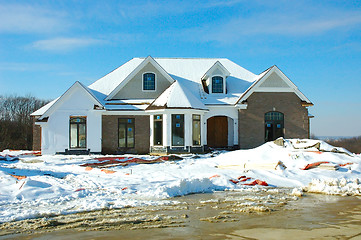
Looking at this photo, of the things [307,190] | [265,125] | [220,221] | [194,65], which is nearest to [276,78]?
[265,125]

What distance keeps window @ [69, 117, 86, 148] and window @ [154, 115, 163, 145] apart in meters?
4.53

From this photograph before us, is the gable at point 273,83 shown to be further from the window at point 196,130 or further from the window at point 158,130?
the window at point 158,130

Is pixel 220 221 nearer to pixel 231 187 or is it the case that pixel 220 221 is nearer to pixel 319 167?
pixel 231 187

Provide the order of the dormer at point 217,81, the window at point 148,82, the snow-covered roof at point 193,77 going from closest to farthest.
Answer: the window at point 148,82
the snow-covered roof at point 193,77
the dormer at point 217,81

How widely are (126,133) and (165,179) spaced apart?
11.7 metres

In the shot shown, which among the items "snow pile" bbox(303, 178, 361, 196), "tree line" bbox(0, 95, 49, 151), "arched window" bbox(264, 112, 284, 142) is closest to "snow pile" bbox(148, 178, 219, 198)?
"snow pile" bbox(303, 178, 361, 196)

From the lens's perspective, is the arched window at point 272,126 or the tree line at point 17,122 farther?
the tree line at point 17,122

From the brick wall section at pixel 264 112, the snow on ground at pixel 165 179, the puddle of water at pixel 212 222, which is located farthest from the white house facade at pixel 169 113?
the puddle of water at pixel 212 222

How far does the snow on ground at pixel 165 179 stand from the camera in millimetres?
9734

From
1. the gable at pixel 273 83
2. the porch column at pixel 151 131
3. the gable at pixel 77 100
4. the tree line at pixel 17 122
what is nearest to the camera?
the gable at pixel 77 100

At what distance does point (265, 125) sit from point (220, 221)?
18214 mm

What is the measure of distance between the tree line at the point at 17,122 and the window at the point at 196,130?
28273 millimetres

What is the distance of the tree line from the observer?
45.4 meters

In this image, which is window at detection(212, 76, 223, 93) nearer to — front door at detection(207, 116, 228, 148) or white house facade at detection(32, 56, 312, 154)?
white house facade at detection(32, 56, 312, 154)
